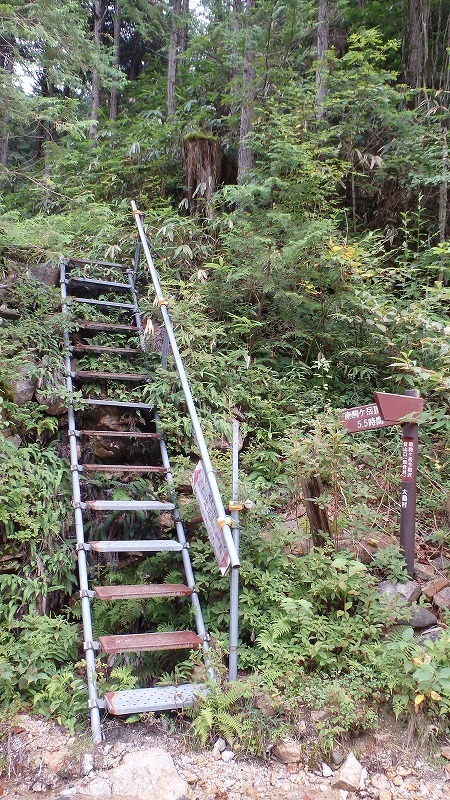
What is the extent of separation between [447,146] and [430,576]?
20.8 ft

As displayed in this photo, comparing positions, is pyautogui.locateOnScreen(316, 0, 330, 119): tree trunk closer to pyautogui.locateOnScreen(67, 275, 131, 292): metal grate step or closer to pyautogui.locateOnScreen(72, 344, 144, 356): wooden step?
pyautogui.locateOnScreen(67, 275, 131, 292): metal grate step

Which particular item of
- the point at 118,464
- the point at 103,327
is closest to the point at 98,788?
the point at 118,464

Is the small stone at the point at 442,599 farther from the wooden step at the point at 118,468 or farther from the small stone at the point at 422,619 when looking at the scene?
the wooden step at the point at 118,468

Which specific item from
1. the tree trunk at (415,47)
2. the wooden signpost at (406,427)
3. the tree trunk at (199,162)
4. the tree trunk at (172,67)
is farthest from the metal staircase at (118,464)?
the tree trunk at (172,67)

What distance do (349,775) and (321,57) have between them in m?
10.1

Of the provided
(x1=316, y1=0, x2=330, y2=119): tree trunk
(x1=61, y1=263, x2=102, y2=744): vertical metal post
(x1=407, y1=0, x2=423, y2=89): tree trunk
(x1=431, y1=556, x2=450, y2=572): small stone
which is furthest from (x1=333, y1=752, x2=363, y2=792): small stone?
(x1=407, y1=0, x2=423, y2=89): tree trunk

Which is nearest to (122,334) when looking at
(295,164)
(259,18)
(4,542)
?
(4,542)

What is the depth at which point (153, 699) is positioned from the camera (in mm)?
2934

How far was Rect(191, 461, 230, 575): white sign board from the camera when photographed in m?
2.85

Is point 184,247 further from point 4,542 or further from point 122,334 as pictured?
point 4,542

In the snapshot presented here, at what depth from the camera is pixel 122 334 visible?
225 inches

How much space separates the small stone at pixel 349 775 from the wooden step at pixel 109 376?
138 inches

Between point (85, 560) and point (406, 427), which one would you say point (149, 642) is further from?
point (406, 427)

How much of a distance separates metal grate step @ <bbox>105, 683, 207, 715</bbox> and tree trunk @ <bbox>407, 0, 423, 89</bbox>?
11.2 metres
